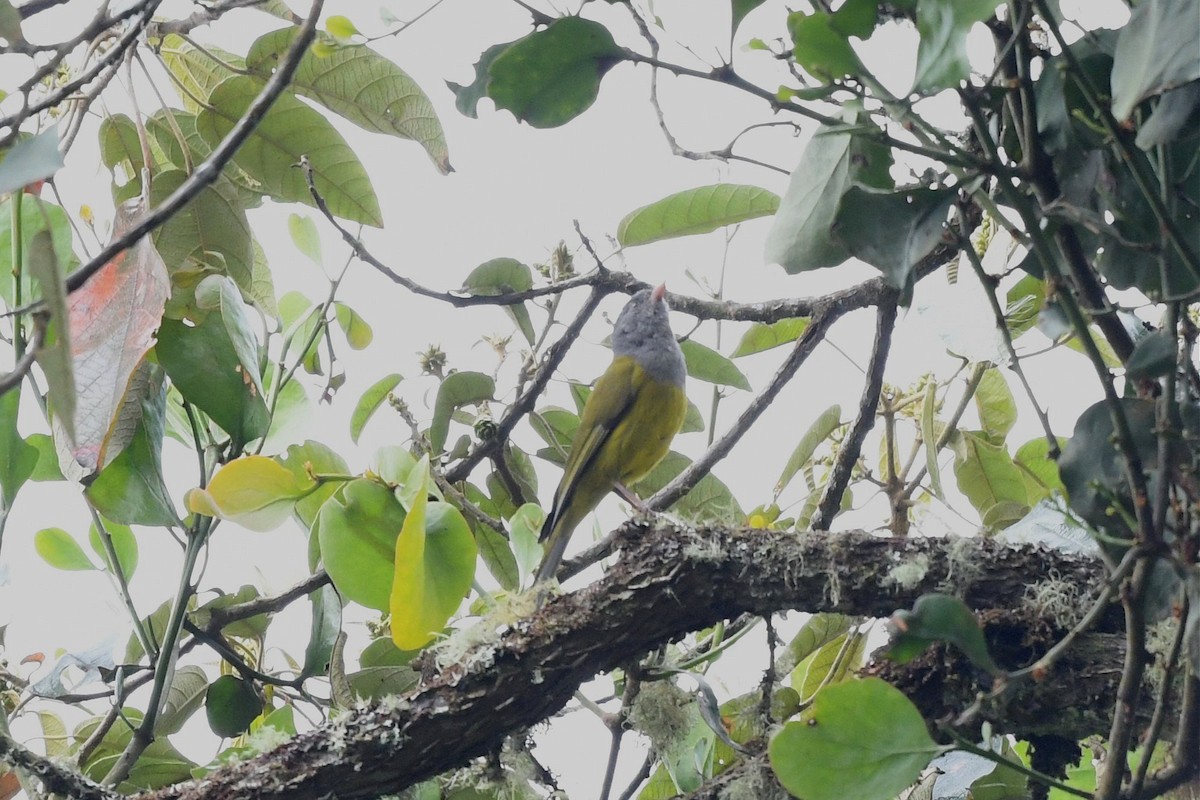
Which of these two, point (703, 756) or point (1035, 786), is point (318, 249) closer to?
point (703, 756)

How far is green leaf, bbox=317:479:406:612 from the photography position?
1.50 m

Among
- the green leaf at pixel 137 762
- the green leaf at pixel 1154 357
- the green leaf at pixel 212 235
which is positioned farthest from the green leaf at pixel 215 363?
the green leaf at pixel 1154 357

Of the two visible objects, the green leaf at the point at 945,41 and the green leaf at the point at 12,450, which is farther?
the green leaf at the point at 12,450

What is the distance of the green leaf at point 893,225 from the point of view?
100 cm

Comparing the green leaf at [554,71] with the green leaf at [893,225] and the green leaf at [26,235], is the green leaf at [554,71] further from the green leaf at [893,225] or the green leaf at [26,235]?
the green leaf at [26,235]

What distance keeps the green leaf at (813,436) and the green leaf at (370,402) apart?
2.70 feet

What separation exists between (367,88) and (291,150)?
0.18m

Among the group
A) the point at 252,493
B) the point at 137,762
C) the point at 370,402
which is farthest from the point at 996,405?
the point at 137,762

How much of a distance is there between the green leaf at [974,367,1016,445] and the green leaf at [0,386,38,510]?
5.67ft

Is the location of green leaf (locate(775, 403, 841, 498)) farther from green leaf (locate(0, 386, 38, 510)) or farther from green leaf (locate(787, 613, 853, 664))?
green leaf (locate(0, 386, 38, 510))

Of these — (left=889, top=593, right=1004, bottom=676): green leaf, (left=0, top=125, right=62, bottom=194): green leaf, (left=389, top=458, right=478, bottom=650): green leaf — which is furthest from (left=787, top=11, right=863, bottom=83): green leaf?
(left=389, top=458, right=478, bottom=650): green leaf

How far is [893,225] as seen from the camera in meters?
1.02

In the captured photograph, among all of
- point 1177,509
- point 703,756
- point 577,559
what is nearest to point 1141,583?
point 1177,509

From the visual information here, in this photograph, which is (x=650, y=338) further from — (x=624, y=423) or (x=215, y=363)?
(x=215, y=363)
